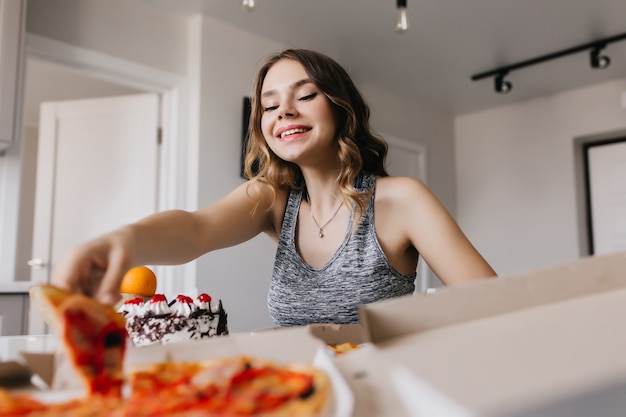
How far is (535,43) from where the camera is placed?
354 centimetres

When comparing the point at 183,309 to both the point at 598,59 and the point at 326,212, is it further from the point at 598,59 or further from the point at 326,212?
the point at 598,59

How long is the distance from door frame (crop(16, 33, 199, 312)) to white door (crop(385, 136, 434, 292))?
71.6 inches

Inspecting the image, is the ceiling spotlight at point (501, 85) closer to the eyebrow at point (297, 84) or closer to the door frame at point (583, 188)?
the door frame at point (583, 188)

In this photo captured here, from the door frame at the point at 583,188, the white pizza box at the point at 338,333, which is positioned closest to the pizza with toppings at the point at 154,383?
the white pizza box at the point at 338,333

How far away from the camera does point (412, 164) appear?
15.2 feet

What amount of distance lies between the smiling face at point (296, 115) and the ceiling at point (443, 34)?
6.77 feet

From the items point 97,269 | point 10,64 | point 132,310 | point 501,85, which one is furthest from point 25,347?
point 501,85

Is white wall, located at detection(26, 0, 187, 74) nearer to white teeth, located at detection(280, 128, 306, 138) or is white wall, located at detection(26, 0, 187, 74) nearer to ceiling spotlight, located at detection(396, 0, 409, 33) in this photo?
ceiling spotlight, located at detection(396, 0, 409, 33)

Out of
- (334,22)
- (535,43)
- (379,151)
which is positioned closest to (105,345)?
(379,151)

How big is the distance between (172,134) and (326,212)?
201cm

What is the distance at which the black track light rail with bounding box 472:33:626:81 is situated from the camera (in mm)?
3424

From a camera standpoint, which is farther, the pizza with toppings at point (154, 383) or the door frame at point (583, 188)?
the door frame at point (583, 188)

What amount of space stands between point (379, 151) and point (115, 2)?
2.12 metres

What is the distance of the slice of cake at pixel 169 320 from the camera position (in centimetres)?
67
